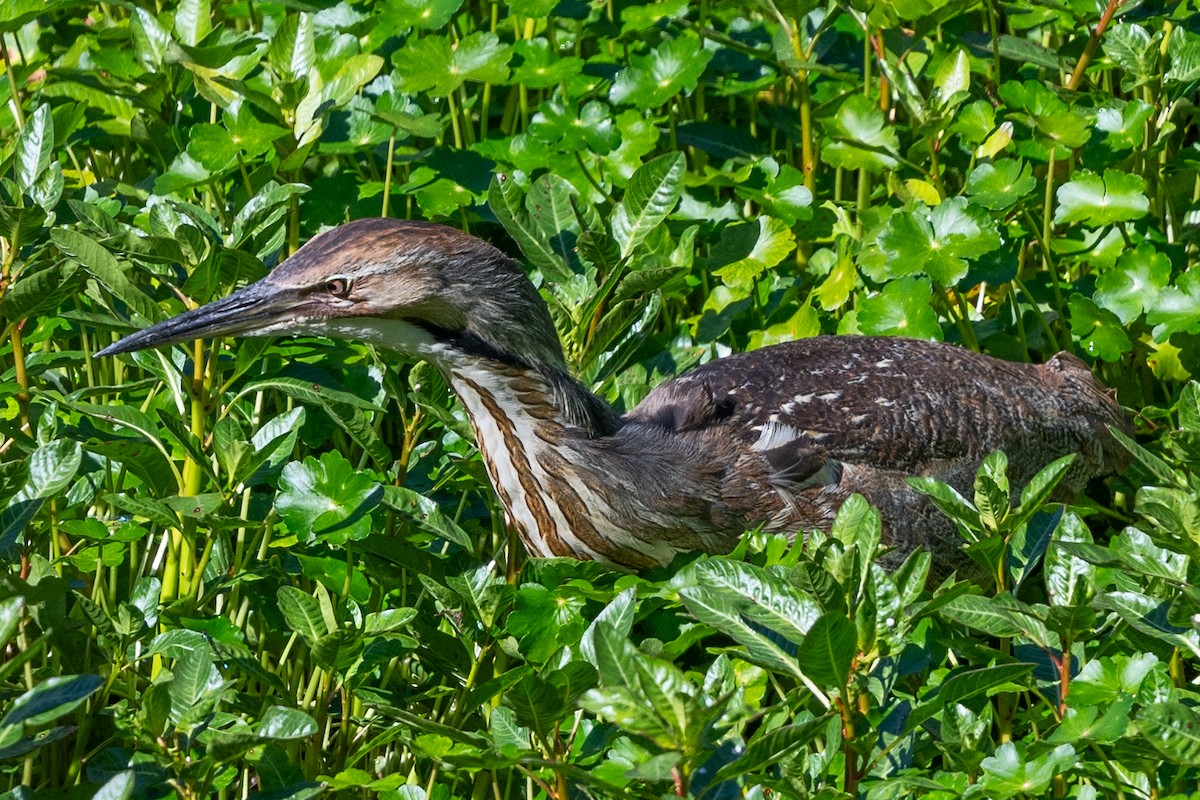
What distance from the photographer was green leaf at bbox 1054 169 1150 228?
434cm

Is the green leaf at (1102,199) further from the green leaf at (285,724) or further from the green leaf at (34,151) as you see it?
the green leaf at (285,724)

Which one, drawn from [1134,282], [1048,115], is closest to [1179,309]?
[1134,282]

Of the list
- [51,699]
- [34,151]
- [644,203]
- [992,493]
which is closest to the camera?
[51,699]

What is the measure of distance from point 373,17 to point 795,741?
303 cm

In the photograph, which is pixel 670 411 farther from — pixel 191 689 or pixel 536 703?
pixel 191 689

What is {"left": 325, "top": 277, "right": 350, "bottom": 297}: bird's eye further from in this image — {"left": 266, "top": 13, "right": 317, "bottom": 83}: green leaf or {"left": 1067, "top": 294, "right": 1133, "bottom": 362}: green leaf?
{"left": 1067, "top": 294, "right": 1133, "bottom": 362}: green leaf

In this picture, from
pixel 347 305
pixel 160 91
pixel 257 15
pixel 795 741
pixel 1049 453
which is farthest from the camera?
pixel 257 15

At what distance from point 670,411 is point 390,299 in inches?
32.7

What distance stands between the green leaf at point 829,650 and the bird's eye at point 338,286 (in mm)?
1390

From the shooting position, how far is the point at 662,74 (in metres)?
4.68

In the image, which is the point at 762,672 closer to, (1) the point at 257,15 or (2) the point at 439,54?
(2) the point at 439,54

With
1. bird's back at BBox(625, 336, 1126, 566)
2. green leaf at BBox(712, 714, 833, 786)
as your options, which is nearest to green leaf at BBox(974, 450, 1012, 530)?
green leaf at BBox(712, 714, 833, 786)

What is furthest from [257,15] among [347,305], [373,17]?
[347,305]

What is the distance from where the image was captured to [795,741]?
7.16 ft
